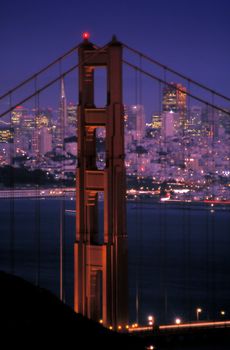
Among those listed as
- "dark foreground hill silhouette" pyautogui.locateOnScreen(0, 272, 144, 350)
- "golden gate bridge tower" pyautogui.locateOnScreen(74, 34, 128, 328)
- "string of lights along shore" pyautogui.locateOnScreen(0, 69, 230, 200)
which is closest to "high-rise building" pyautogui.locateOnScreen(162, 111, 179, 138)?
"string of lights along shore" pyautogui.locateOnScreen(0, 69, 230, 200)

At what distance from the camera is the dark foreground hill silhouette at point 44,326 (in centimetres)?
505

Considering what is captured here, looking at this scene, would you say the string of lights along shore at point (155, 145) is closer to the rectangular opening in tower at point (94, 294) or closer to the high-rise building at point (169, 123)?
the high-rise building at point (169, 123)

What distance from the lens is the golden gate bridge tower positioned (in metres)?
8.02

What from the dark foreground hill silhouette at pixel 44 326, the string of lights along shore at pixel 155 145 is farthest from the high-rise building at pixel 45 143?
the dark foreground hill silhouette at pixel 44 326

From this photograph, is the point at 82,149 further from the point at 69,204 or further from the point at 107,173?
the point at 69,204

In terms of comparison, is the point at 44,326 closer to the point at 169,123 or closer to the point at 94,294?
the point at 94,294

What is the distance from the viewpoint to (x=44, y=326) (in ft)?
17.3

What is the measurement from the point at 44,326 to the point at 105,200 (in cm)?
285

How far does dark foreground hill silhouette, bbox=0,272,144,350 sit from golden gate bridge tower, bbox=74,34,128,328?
7.21 feet

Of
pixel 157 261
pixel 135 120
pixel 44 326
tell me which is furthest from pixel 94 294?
pixel 157 261

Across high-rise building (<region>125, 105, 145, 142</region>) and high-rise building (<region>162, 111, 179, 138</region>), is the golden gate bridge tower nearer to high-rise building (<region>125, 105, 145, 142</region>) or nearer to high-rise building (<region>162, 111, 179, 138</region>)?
high-rise building (<region>125, 105, 145, 142</region>)

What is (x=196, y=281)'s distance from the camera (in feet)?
53.6

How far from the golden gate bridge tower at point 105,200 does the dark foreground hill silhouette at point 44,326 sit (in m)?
2.20

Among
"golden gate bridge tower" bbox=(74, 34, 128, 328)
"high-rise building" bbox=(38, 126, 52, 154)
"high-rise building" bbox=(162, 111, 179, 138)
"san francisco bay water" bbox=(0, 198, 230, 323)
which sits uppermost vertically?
"high-rise building" bbox=(162, 111, 179, 138)
